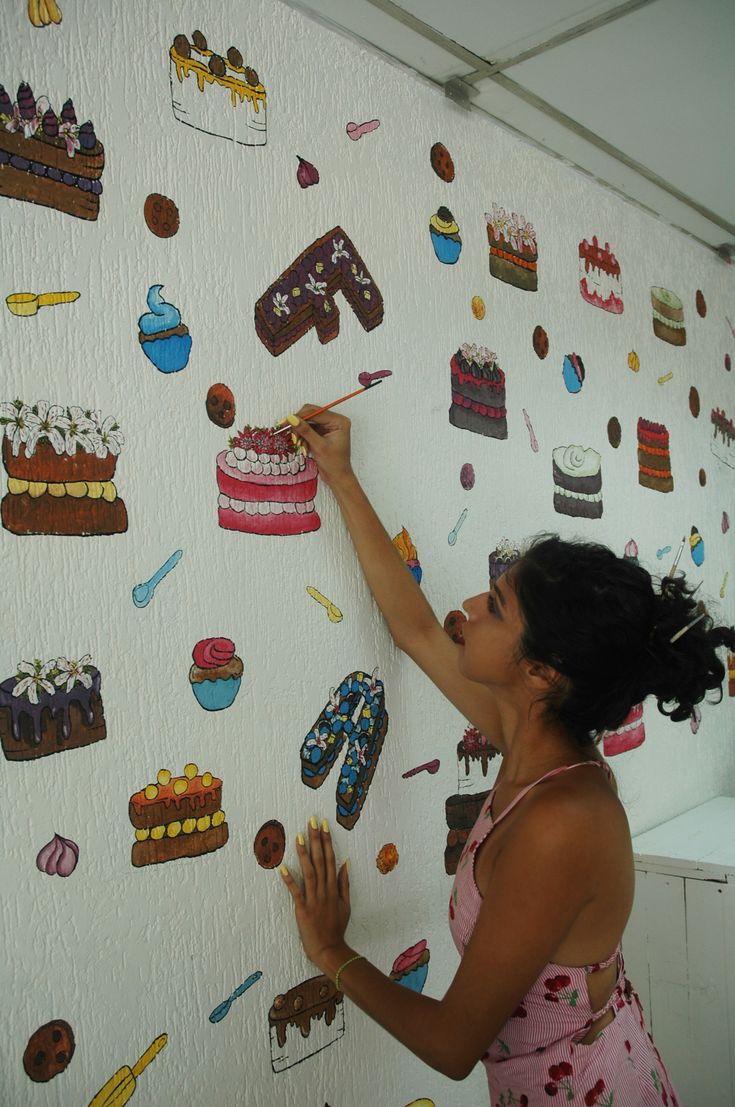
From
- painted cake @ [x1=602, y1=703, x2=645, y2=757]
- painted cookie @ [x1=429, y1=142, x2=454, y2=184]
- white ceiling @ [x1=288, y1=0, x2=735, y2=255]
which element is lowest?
painted cake @ [x1=602, y1=703, x2=645, y2=757]

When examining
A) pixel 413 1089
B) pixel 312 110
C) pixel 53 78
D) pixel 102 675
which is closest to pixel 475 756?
pixel 413 1089

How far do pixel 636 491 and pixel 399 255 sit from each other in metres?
0.89

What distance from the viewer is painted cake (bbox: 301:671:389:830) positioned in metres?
1.35

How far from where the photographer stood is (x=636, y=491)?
215 centimetres

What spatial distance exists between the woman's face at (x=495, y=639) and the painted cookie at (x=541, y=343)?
673 mm

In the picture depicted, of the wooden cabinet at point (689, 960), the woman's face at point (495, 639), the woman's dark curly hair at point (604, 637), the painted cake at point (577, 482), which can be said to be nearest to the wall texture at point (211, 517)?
the painted cake at point (577, 482)

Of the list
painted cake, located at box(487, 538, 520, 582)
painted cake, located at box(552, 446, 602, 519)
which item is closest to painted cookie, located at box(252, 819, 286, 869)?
painted cake, located at box(487, 538, 520, 582)

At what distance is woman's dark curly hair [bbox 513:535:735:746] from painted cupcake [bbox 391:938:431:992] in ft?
1.57

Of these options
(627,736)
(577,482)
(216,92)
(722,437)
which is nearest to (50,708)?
(216,92)

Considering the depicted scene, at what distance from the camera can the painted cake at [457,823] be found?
5.22 ft

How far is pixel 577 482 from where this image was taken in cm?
194

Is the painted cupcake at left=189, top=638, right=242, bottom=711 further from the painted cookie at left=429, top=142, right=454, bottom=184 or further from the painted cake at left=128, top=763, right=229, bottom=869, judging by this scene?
the painted cookie at left=429, top=142, right=454, bottom=184

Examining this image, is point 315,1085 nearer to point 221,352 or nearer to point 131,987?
point 131,987

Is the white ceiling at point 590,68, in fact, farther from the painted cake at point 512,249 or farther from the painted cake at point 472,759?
the painted cake at point 472,759
